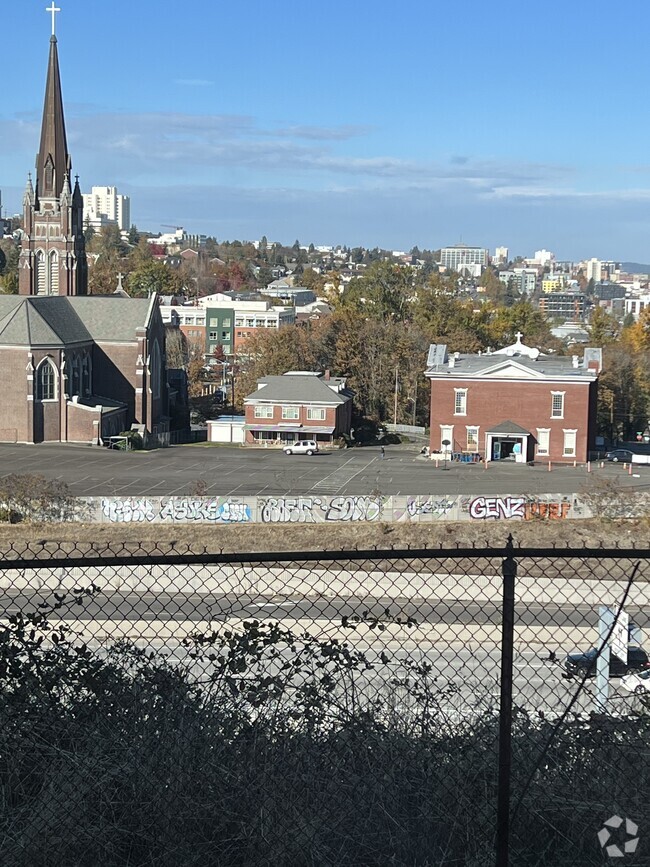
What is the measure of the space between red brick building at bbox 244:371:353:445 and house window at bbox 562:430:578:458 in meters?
11.9

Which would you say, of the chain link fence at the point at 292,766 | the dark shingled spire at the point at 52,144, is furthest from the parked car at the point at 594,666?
the dark shingled spire at the point at 52,144

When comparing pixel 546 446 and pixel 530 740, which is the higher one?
pixel 530 740

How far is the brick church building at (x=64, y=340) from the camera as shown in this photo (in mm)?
51844

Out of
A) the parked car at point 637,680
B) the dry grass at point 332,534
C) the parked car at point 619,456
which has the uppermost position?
the parked car at point 637,680

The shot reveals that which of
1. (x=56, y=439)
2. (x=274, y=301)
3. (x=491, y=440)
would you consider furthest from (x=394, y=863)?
(x=274, y=301)

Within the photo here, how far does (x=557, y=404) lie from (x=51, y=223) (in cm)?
2979

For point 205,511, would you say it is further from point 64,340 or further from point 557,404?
point 64,340

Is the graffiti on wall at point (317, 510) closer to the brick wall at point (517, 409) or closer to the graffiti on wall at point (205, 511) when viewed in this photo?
the graffiti on wall at point (205, 511)

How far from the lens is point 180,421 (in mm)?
64188

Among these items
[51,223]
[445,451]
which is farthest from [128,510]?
[51,223]

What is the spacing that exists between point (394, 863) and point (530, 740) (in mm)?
1309

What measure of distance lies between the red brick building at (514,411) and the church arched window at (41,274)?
23566 mm

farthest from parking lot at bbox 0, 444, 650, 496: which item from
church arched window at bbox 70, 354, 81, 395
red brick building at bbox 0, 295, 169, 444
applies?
church arched window at bbox 70, 354, 81, 395

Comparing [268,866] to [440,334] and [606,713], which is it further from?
[440,334]
